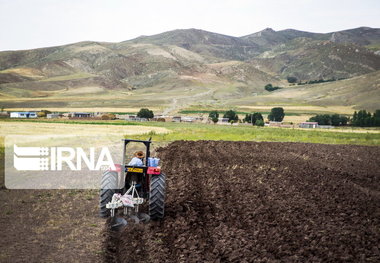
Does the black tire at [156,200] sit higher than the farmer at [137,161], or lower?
lower

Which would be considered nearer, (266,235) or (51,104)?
(266,235)

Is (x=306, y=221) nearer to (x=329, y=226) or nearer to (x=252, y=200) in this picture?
(x=329, y=226)

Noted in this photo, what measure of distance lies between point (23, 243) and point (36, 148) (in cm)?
2183

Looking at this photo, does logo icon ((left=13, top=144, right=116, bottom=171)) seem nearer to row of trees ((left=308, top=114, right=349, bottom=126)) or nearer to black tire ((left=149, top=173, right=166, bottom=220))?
black tire ((left=149, top=173, right=166, bottom=220))

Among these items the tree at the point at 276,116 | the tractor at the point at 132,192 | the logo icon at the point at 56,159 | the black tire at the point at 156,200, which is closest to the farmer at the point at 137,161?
the tractor at the point at 132,192

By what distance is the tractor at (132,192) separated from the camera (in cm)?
1073

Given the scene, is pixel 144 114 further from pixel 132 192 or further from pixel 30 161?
pixel 132 192

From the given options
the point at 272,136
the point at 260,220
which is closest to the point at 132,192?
the point at 260,220

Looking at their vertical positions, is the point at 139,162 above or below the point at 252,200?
above

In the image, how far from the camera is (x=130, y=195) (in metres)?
10.9

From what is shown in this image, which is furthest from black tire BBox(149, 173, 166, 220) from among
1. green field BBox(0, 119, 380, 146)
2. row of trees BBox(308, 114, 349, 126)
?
row of trees BBox(308, 114, 349, 126)

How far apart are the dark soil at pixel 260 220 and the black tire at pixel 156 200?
332mm

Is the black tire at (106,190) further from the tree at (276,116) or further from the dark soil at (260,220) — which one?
the tree at (276,116)

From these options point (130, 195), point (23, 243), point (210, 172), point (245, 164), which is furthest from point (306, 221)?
point (245, 164)
